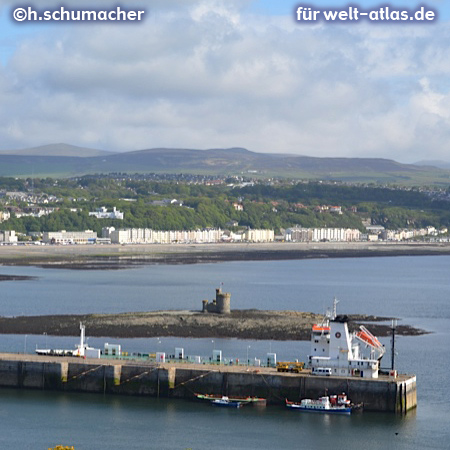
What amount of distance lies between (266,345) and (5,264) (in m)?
105

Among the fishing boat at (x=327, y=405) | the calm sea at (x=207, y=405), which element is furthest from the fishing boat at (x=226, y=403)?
the fishing boat at (x=327, y=405)

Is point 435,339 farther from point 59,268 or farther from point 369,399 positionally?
point 59,268

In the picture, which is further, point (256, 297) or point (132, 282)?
point (132, 282)

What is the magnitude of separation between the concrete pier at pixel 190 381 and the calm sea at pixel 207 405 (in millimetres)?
620

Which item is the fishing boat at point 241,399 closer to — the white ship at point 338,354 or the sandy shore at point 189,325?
the white ship at point 338,354

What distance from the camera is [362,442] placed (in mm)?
53062

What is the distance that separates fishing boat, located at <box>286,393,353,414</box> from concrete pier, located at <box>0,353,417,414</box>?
415mm

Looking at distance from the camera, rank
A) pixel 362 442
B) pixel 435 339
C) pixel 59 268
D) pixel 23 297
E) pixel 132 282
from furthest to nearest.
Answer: pixel 59 268
pixel 132 282
pixel 23 297
pixel 435 339
pixel 362 442

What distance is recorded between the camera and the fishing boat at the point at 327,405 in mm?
55906

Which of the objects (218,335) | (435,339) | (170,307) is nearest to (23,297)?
(170,307)

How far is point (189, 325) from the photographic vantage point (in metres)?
87.3

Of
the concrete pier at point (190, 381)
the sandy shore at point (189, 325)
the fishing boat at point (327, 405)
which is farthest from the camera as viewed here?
the sandy shore at point (189, 325)

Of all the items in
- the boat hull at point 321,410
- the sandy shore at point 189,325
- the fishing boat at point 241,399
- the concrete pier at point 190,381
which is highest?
the sandy shore at point 189,325

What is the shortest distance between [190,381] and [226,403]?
235 cm
